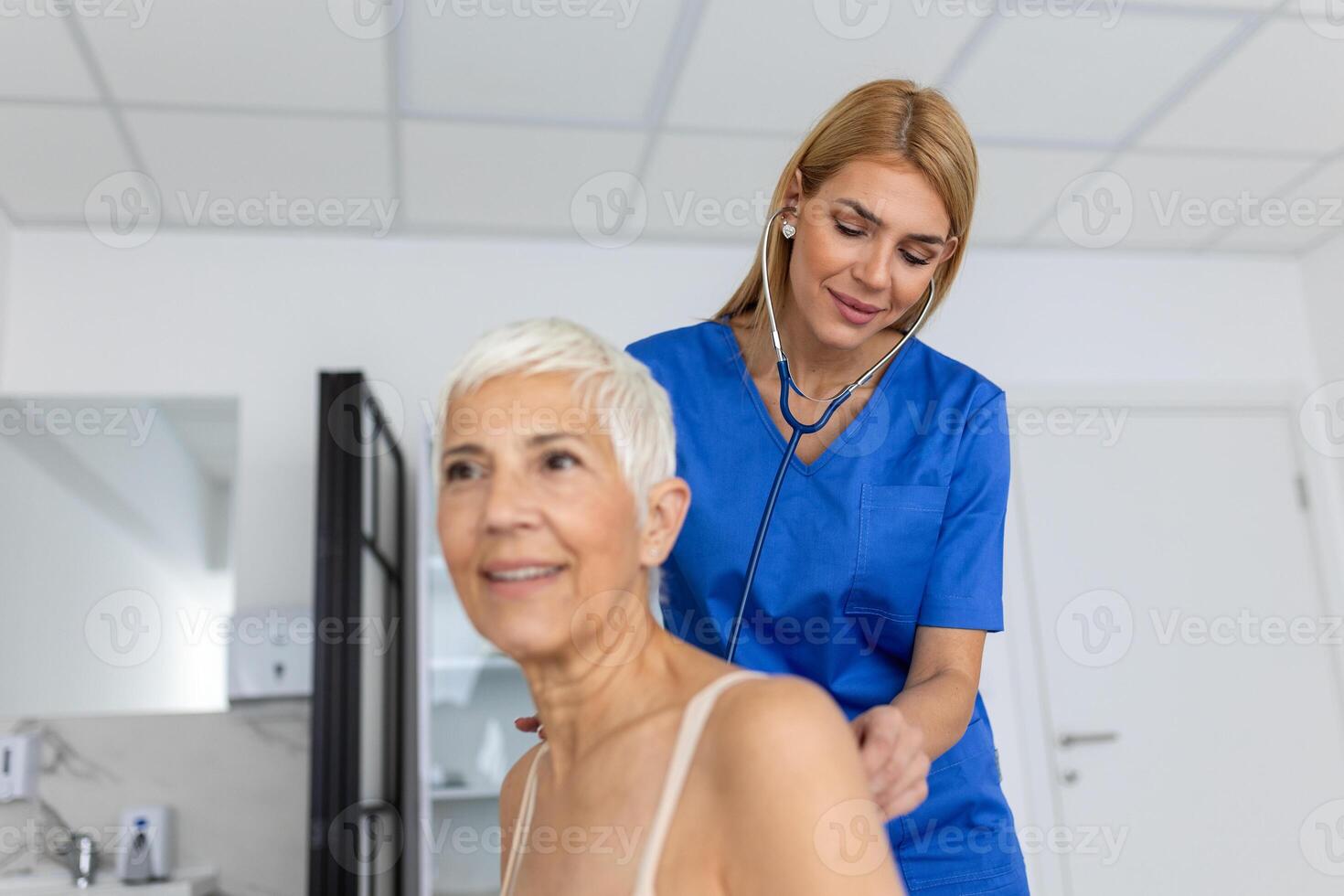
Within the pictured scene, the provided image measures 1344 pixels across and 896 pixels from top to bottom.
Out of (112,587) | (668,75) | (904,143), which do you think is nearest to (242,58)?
(668,75)

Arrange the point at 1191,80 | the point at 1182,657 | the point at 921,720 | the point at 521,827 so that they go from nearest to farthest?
the point at 521,827
the point at 921,720
the point at 1191,80
the point at 1182,657

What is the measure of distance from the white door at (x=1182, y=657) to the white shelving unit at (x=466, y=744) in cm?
159

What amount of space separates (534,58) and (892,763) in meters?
2.18

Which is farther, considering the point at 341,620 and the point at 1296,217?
the point at 1296,217

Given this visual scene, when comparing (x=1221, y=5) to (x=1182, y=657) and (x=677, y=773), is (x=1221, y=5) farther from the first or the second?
(x=677, y=773)

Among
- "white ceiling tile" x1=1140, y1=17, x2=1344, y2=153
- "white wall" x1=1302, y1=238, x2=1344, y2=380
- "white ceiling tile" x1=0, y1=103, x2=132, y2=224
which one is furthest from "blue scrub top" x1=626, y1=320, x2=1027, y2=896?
"white wall" x1=1302, y1=238, x2=1344, y2=380

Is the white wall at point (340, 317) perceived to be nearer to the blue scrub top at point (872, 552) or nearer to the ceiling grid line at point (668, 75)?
the ceiling grid line at point (668, 75)

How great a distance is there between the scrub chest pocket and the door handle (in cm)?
253

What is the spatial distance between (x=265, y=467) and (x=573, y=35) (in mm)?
1523

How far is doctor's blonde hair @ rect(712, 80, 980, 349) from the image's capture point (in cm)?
111

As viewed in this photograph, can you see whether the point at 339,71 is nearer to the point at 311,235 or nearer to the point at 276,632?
the point at 311,235

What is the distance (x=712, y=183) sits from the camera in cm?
326

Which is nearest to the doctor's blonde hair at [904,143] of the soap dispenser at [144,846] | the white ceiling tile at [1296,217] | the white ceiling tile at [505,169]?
the white ceiling tile at [505,169]

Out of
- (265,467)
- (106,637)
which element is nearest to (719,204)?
(265,467)
